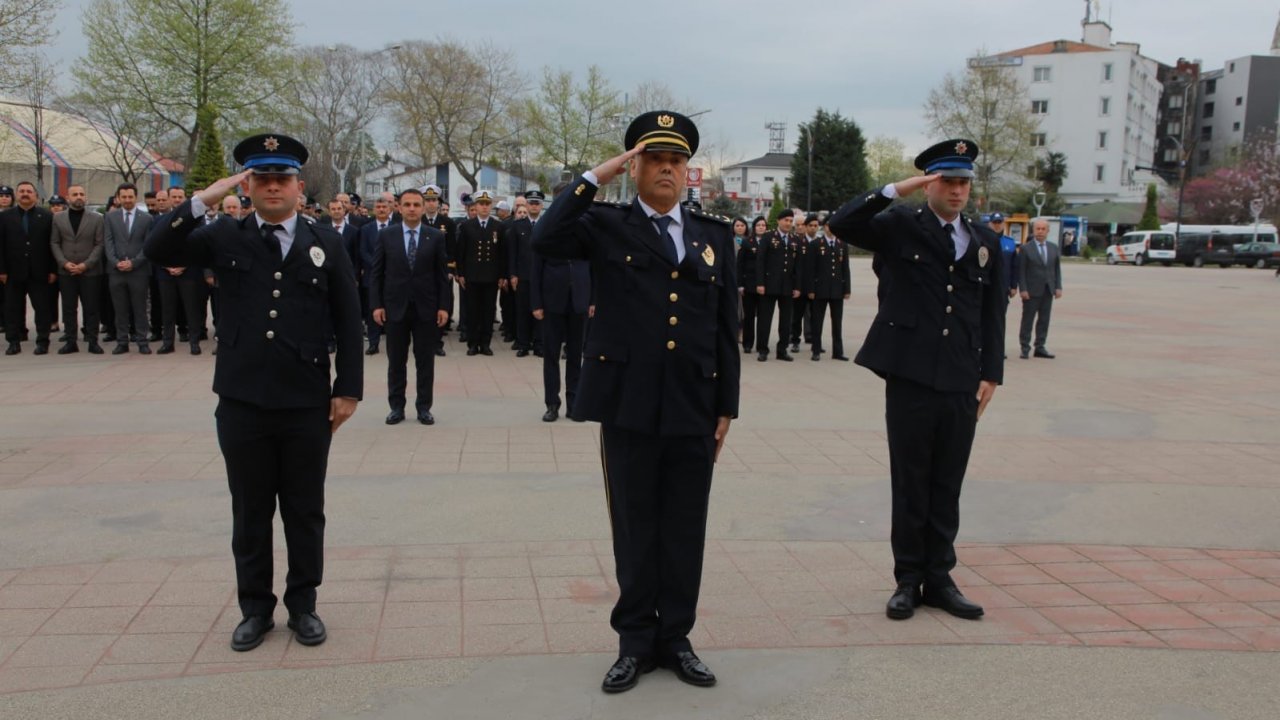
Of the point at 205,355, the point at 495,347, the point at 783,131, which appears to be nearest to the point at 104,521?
the point at 205,355

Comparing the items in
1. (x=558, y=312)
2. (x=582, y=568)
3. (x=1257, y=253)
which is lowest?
(x=582, y=568)

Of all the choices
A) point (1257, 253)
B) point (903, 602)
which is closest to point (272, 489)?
point (903, 602)

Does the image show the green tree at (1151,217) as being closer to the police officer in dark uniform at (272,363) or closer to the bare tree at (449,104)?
the bare tree at (449,104)

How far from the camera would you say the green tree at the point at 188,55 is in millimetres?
37906

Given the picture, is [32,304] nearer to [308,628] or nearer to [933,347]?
[308,628]

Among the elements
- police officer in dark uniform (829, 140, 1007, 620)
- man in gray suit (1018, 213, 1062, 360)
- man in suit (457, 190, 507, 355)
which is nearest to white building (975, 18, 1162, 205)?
man in gray suit (1018, 213, 1062, 360)

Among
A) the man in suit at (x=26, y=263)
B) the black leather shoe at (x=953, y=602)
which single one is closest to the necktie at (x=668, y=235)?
the black leather shoe at (x=953, y=602)

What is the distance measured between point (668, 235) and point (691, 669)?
1.70 m

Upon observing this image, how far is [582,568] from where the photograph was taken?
17.1ft

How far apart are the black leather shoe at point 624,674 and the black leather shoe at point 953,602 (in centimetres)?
161

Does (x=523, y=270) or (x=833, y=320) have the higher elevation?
(x=523, y=270)

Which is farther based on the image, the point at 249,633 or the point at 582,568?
the point at 582,568

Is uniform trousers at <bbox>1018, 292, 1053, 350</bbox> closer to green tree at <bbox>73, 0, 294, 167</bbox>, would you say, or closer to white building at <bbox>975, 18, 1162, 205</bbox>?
green tree at <bbox>73, 0, 294, 167</bbox>

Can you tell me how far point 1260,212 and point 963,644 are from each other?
82480 mm
